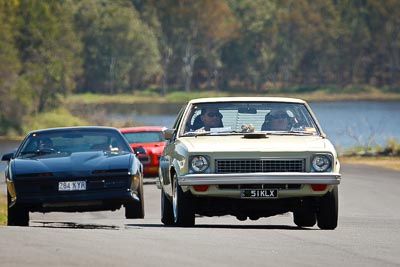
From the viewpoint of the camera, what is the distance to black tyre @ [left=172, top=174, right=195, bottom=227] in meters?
14.6

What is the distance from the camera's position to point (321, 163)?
14430 mm

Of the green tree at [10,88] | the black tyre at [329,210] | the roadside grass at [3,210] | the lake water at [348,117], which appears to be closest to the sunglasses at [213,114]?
the black tyre at [329,210]

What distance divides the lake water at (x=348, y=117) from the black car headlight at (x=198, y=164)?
55761 millimetres

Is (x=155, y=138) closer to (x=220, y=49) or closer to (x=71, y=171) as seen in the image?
(x=71, y=171)

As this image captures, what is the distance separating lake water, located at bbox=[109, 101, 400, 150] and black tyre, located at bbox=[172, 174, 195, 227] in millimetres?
55287

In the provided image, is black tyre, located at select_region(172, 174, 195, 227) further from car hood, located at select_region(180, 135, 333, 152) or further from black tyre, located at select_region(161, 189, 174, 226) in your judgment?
black tyre, located at select_region(161, 189, 174, 226)

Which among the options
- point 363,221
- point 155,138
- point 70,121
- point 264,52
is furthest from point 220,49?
point 363,221

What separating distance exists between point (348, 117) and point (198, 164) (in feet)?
295

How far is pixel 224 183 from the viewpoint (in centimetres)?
1427

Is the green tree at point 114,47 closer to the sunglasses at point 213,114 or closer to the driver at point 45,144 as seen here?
the driver at point 45,144

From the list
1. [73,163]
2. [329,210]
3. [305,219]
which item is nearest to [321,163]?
[329,210]

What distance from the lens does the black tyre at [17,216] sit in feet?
55.9

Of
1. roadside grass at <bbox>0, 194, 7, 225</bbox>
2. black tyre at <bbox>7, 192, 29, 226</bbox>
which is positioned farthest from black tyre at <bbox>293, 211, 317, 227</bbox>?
roadside grass at <bbox>0, 194, 7, 225</bbox>

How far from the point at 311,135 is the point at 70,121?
7635 cm
